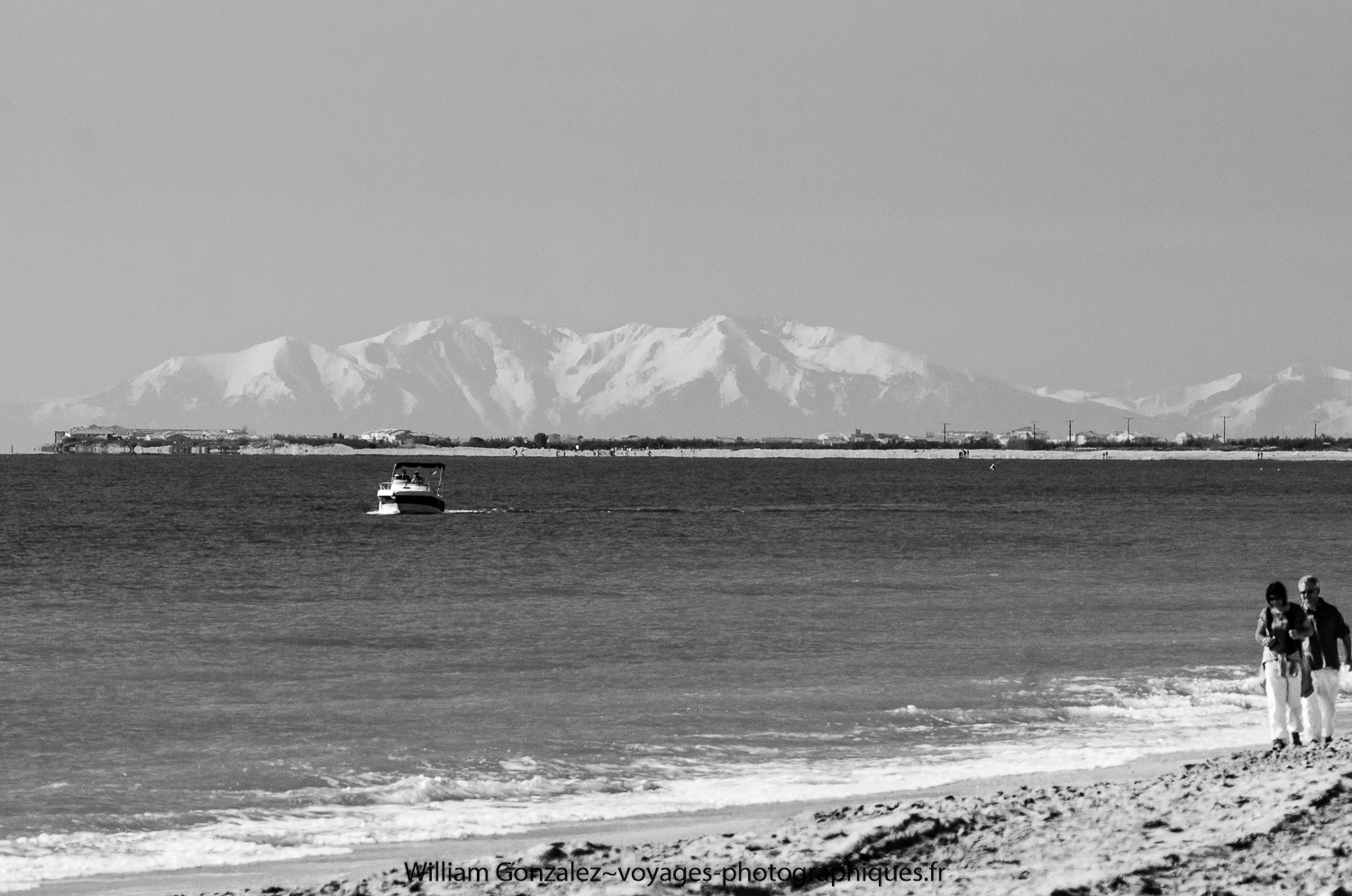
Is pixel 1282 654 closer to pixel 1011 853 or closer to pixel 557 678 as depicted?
pixel 1011 853

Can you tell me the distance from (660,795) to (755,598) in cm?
2190

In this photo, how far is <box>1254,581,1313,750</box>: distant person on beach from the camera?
48.4ft

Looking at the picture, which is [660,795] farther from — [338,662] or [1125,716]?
[338,662]

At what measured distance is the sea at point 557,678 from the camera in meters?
15.6

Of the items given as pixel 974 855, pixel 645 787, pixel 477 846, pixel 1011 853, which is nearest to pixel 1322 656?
pixel 1011 853

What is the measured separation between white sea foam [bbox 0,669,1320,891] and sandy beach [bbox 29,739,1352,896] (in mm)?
814

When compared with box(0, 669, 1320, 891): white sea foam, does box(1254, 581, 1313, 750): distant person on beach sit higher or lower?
higher

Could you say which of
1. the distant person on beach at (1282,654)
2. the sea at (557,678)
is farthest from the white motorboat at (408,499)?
the distant person on beach at (1282,654)

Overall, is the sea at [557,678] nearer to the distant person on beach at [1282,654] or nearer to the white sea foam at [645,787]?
the white sea foam at [645,787]

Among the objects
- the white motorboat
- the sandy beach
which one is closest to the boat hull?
the white motorboat

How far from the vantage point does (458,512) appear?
89.0 meters

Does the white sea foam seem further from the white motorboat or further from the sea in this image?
the white motorboat

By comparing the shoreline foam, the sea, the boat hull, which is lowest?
the shoreline foam

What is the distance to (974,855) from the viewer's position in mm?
10516
